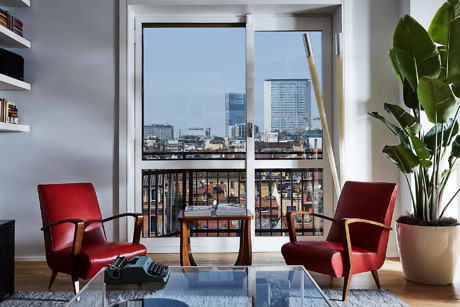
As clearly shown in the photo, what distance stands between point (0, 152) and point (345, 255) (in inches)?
128

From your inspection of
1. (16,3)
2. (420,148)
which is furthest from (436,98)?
(16,3)

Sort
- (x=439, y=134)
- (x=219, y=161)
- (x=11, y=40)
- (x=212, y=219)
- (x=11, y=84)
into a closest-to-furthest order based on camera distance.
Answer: (x=212, y=219) < (x=439, y=134) < (x=11, y=84) < (x=11, y=40) < (x=219, y=161)

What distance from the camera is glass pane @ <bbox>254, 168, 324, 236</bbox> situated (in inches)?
160

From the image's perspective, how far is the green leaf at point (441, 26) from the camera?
2918 millimetres

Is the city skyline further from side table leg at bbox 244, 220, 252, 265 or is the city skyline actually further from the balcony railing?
side table leg at bbox 244, 220, 252, 265

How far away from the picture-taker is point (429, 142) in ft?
10.1

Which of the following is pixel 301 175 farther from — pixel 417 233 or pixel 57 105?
pixel 57 105

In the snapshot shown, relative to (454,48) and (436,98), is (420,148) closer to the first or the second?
(436,98)

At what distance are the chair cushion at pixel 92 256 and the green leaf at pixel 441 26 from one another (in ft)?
9.10

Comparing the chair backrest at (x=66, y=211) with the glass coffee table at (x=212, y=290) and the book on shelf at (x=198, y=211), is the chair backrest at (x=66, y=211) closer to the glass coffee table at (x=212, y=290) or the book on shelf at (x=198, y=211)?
the book on shelf at (x=198, y=211)

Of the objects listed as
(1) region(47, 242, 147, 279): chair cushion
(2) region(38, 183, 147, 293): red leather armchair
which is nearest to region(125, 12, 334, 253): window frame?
(2) region(38, 183, 147, 293): red leather armchair

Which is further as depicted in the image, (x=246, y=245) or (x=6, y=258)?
(x=246, y=245)

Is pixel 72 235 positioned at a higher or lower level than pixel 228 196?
lower

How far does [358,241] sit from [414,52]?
58.8 inches
